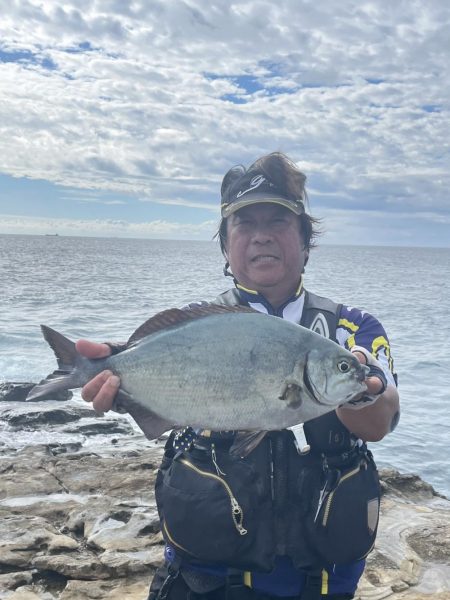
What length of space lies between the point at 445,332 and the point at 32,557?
22.1m

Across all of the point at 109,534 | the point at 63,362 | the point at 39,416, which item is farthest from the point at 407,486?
the point at 39,416

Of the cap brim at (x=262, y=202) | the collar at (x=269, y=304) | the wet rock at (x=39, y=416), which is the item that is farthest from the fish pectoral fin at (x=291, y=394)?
the wet rock at (x=39, y=416)

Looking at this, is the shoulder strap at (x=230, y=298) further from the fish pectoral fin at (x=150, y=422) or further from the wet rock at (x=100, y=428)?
the wet rock at (x=100, y=428)

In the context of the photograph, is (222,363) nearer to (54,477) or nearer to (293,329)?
(293,329)

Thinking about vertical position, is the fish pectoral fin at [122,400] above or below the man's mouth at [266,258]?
below

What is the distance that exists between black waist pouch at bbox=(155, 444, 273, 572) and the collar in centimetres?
100

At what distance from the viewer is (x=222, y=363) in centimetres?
301

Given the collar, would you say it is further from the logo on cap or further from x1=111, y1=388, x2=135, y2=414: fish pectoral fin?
x1=111, y1=388, x2=135, y2=414: fish pectoral fin

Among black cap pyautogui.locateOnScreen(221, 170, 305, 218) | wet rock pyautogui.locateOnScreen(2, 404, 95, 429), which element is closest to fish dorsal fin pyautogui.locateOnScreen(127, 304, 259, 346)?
black cap pyautogui.locateOnScreen(221, 170, 305, 218)

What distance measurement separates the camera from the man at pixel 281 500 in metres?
3.16

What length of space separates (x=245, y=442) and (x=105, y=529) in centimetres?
338

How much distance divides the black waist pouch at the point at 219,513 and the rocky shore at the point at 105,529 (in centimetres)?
184

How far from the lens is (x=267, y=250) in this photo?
3.74 meters

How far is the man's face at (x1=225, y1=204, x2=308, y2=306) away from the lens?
3.75m
